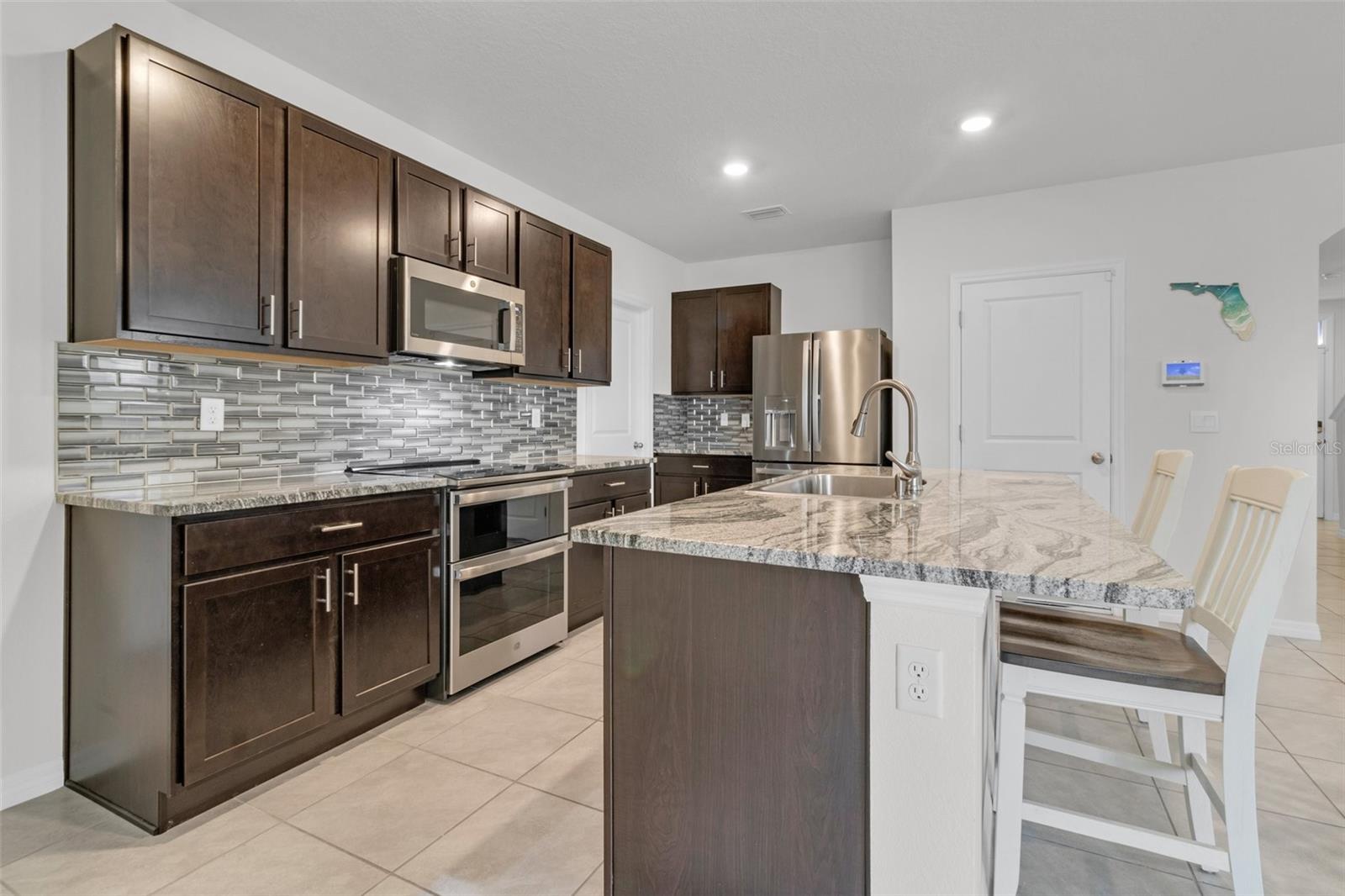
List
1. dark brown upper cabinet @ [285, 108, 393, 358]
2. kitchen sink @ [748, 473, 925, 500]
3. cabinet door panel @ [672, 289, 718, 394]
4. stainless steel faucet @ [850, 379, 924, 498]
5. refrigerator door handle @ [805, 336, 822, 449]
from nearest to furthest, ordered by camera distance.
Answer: stainless steel faucet @ [850, 379, 924, 498] < dark brown upper cabinet @ [285, 108, 393, 358] < kitchen sink @ [748, 473, 925, 500] < refrigerator door handle @ [805, 336, 822, 449] < cabinet door panel @ [672, 289, 718, 394]

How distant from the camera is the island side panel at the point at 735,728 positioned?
1.10 m

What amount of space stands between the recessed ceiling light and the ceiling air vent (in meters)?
1.34

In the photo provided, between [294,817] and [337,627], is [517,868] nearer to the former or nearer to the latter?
[294,817]

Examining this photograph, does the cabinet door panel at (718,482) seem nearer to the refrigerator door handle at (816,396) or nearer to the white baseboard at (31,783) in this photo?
the refrigerator door handle at (816,396)

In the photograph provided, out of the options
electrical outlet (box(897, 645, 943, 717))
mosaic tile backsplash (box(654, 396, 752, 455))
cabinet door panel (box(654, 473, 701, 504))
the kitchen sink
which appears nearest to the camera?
electrical outlet (box(897, 645, 943, 717))

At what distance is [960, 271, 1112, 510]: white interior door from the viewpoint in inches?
148

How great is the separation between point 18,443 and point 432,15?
1891mm

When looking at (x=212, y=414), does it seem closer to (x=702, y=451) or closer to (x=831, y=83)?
(x=831, y=83)

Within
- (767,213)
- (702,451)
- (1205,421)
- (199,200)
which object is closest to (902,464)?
(199,200)

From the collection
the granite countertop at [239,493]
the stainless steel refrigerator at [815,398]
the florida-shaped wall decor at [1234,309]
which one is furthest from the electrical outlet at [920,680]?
the florida-shaped wall decor at [1234,309]

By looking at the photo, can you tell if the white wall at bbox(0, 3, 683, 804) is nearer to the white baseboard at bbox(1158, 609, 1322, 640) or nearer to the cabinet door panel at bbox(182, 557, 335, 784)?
the cabinet door panel at bbox(182, 557, 335, 784)

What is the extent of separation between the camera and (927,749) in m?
1.00

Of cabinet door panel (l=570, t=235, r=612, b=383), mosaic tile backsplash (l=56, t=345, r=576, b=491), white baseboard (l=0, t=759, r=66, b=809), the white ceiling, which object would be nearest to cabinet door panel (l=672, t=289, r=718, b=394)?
cabinet door panel (l=570, t=235, r=612, b=383)

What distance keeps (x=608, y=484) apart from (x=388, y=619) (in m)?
1.51
